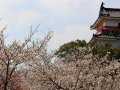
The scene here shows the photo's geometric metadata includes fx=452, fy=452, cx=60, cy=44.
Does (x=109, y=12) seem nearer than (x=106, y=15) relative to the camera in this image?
No

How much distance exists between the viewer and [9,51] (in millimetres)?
17453

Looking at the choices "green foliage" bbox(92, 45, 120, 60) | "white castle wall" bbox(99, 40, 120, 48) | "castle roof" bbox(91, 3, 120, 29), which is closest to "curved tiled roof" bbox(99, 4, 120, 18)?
"castle roof" bbox(91, 3, 120, 29)

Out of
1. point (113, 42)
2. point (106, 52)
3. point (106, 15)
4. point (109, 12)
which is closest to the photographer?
point (106, 52)

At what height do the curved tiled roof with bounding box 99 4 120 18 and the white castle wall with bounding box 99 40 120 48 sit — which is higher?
the curved tiled roof with bounding box 99 4 120 18

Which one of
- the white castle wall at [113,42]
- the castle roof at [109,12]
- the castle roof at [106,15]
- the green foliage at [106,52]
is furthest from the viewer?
the castle roof at [109,12]

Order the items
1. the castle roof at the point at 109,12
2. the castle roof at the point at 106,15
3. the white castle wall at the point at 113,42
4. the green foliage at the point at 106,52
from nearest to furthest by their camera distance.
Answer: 1. the green foliage at the point at 106,52
2. the white castle wall at the point at 113,42
3. the castle roof at the point at 106,15
4. the castle roof at the point at 109,12

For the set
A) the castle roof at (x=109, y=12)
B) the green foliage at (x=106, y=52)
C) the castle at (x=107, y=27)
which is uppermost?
the castle roof at (x=109, y=12)

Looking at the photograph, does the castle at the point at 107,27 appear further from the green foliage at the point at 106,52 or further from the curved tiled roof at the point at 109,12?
the green foliage at the point at 106,52

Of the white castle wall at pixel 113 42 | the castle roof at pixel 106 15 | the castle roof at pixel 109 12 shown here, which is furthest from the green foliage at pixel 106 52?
the castle roof at pixel 109 12

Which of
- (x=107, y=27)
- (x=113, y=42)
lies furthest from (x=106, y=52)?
(x=107, y=27)

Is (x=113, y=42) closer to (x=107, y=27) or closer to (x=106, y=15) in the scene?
(x=107, y=27)

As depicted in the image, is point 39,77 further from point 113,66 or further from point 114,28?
point 114,28

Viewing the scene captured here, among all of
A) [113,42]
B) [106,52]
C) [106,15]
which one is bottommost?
[106,52]

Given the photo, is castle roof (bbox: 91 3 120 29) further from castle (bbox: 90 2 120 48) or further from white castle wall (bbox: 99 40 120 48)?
white castle wall (bbox: 99 40 120 48)
